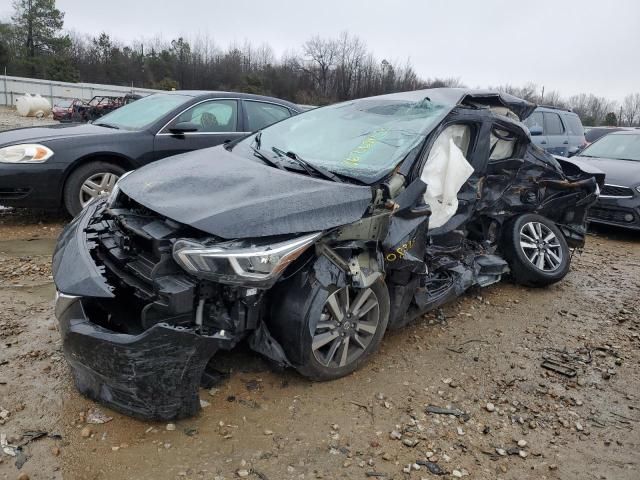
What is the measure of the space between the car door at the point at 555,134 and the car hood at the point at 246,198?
9639 millimetres

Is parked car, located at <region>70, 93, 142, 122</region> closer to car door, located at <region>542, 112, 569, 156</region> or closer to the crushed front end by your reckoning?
car door, located at <region>542, 112, 569, 156</region>

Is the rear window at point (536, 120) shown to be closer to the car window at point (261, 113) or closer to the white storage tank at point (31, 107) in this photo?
the car window at point (261, 113)

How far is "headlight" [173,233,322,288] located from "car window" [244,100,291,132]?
4.24 meters

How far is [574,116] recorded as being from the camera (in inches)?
472

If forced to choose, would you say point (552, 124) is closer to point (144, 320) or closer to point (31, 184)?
point (31, 184)

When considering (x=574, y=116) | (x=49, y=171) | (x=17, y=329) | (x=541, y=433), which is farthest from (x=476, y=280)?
(x=574, y=116)

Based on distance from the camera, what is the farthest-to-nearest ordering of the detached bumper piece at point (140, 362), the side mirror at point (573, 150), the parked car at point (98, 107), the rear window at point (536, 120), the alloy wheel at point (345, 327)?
the parked car at point (98, 107)
the side mirror at point (573, 150)
the rear window at point (536, 120)
the alloy wheel at point (345, 327)
the detached bumper piece at point (140, 362)

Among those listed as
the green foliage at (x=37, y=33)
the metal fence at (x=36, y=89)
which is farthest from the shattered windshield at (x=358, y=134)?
the green foliage at (x=37, y=33)

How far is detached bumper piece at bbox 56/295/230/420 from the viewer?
2244 mm

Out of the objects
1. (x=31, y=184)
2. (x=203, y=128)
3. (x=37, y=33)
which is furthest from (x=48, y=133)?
(x=37, y=33)

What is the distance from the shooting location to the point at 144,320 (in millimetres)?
2451

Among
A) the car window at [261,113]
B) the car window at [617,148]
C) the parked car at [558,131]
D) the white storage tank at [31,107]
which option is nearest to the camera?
the car window at [261,113]

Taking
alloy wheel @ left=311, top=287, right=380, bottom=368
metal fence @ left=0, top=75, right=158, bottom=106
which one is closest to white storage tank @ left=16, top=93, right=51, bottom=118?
metal fence @ left=0, top=75, right=158, bottom=106

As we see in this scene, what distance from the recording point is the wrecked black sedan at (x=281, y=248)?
2359 millimetres
